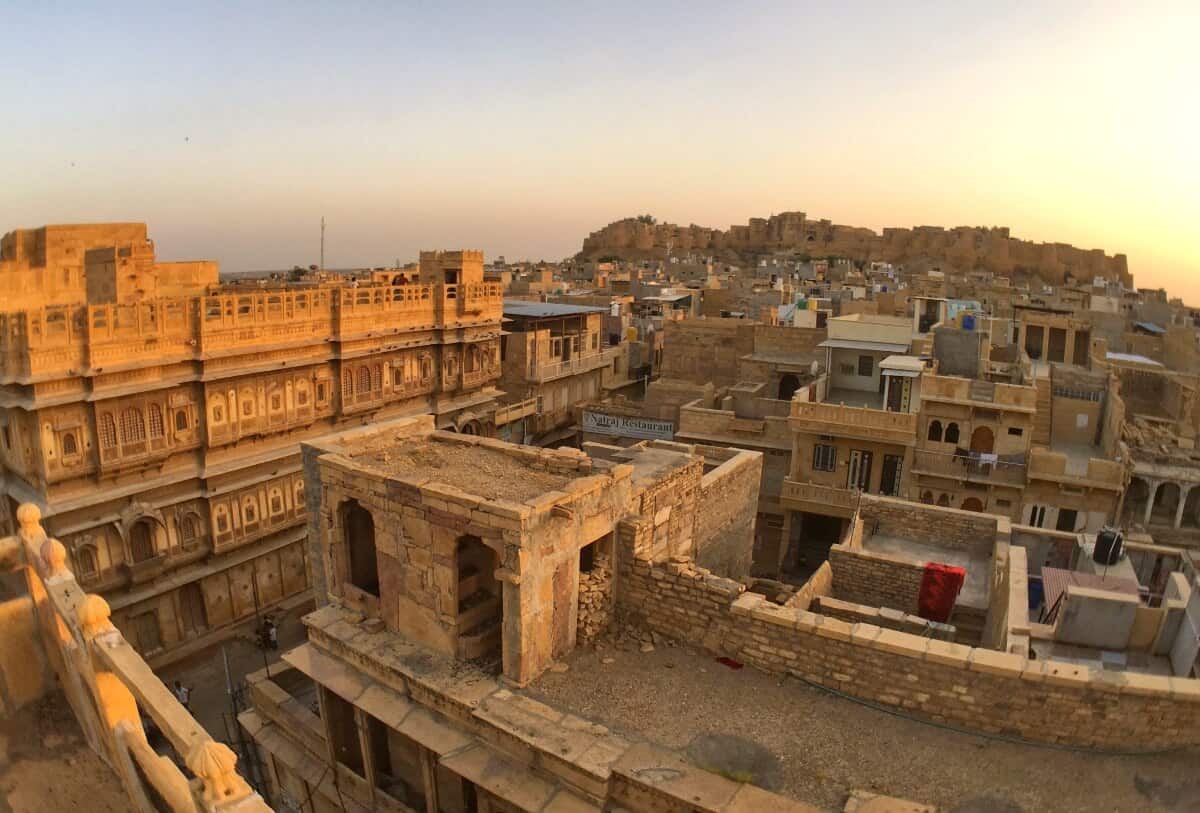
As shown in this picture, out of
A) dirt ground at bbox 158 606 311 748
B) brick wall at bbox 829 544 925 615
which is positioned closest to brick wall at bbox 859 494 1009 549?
brick wall at bbox 829 544 925 615

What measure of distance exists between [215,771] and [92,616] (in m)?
2.23

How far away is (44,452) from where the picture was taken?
17.3 m

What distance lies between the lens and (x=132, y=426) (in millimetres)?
19094

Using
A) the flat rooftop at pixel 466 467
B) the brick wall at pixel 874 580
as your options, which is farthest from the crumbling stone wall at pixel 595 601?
the brick wall at pixel 874 580

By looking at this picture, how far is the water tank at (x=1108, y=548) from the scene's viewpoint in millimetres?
13812

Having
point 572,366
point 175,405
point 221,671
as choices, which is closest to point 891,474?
point 572,366

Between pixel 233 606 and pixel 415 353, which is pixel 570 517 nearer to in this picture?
pixel 233 606

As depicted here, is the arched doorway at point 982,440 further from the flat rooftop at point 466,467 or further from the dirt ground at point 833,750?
the flat rooftop at point 466,467

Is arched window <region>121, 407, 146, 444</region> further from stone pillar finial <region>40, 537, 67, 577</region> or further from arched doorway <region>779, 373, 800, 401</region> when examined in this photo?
arched doorway <region>779, 373, 800, 401</region>

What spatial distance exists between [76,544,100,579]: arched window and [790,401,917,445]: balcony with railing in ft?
64.5

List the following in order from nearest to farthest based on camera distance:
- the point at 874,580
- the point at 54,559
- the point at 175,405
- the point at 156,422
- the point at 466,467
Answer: the point at 54,559 → the point at 466,467 → the point at 874,580 → the point at 156,422 → the point at 175,405

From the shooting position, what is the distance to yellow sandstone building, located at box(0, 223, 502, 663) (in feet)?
58.3

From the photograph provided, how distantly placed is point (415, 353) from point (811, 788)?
22515 millimetres

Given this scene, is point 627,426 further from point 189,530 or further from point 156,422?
point 156,422
